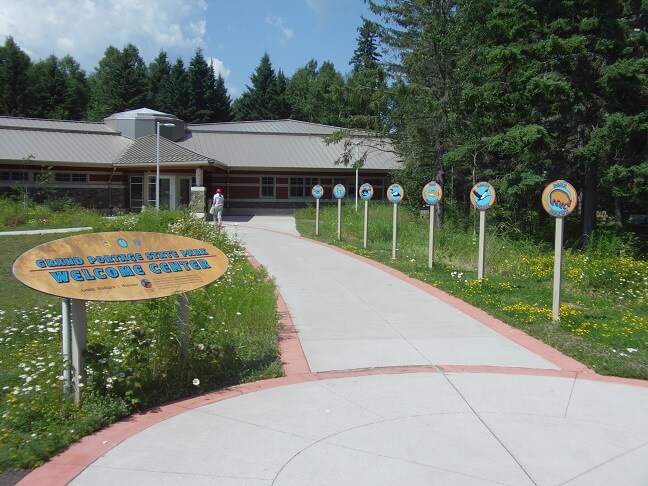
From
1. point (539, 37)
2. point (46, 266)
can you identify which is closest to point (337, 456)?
point (46, 266)

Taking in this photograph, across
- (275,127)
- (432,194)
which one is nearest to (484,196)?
(432,194)

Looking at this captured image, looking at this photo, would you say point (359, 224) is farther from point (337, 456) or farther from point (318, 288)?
point (337, 456)

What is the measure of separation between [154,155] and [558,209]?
28.1m

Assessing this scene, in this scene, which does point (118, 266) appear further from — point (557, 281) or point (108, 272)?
point (557, 281)

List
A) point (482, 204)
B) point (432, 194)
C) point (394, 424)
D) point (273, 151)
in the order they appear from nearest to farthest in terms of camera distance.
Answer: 1. point (394, 424)
2. point (482, 204)
3. point (432, 194)
4. point (273, 151)

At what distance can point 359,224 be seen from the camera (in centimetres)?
2397

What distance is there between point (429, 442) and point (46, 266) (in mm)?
3720

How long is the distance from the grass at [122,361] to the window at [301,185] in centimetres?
3117

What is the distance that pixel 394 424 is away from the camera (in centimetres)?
532

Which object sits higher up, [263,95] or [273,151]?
[263,95]

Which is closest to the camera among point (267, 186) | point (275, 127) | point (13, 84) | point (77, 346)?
point (77, 346)

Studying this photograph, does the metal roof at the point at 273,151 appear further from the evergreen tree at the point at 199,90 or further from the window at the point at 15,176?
the evergreen tree at the point at 199,90

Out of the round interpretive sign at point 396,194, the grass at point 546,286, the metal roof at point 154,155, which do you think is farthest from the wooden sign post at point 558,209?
the metal roof at point 154,155

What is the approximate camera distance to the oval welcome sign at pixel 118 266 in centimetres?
536
